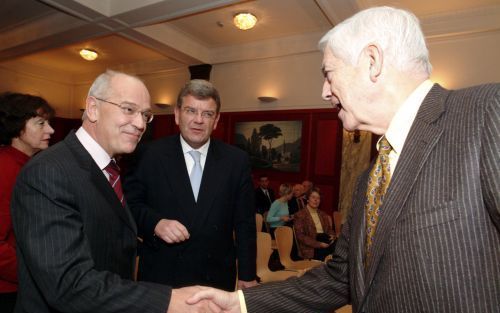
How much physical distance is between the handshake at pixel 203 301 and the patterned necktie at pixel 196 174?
841 millimetres

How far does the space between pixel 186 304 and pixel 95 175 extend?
68cm

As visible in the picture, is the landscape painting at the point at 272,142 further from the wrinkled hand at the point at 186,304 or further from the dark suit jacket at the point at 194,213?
the wrinkled hand at the point at 186,304

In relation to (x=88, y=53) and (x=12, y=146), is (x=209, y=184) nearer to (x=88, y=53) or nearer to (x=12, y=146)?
(x=12, y=146)

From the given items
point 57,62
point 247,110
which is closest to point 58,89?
point 57,62

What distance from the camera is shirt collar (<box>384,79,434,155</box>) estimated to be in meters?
1.06

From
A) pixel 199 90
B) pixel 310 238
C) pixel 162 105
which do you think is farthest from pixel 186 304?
pixel 162 105

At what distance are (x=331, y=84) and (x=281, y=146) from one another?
708 centimetres

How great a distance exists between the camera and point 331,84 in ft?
4.12

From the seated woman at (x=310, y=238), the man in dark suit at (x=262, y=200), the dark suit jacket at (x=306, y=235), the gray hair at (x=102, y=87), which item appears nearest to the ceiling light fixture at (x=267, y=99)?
the man in dark suit at (x=262, y=200)

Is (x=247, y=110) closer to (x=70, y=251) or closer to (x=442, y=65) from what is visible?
(x=442, y=65)

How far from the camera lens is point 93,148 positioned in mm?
1600

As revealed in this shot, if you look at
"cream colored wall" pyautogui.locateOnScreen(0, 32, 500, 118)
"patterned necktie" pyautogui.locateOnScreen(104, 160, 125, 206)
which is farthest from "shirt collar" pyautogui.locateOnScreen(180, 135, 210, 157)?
"cream colored wall" pyautogui.locateOnScreen(0, 32, 500, 118)

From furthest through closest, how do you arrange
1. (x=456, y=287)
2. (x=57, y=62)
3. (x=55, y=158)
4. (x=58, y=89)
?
(x=58, y=89)
(x=57, y=62)
(x=55, y=158)
(x=456, y=287)

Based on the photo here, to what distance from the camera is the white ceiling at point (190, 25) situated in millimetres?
5781
